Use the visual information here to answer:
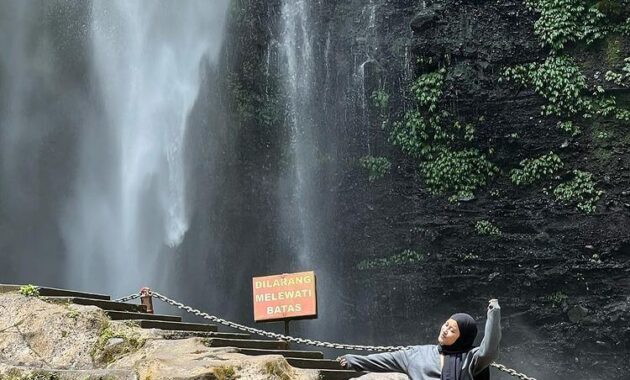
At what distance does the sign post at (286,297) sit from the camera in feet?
29.6

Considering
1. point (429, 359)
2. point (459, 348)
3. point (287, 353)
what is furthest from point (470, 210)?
point (459, 348)

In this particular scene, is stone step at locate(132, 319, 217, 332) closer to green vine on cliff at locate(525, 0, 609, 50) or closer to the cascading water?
the cascading water

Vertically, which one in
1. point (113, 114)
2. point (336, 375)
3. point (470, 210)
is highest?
point (113, 114)

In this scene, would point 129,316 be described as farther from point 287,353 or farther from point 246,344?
point 287,353

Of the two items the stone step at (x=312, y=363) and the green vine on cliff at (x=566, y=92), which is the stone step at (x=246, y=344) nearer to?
the stone step at (x=312, y=363)

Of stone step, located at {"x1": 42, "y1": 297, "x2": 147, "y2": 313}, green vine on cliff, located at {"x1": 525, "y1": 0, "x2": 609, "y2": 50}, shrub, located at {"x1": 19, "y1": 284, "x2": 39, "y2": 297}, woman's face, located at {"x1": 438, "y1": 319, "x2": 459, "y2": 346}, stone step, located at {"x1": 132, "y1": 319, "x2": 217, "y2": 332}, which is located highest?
green vine on cliff, located at {"x1": 525, "y1": 0, "x2": 609, "y2": 50}

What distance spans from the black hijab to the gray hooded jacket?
3 centimetres

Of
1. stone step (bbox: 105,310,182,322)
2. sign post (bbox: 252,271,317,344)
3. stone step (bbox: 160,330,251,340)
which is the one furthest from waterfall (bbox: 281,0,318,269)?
stone step (bbox: 160,330,251,340)

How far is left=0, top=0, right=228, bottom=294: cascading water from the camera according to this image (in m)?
18.4

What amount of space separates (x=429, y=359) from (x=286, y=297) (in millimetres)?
4800

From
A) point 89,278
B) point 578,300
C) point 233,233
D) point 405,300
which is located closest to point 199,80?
point 233,233

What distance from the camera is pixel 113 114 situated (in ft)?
63.3

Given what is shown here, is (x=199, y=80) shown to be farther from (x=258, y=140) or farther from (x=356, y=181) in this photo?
(x=356, y=181)

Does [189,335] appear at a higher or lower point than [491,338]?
higher
